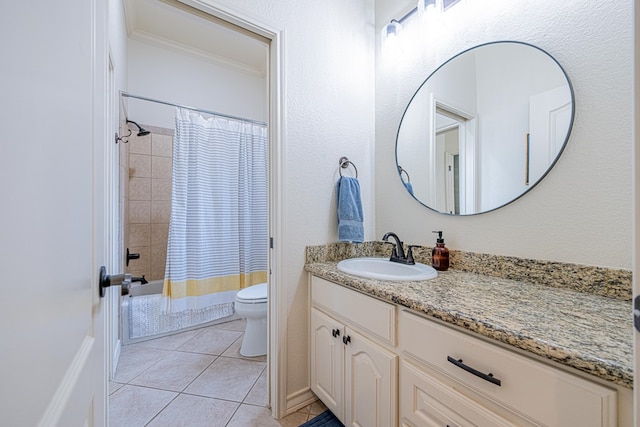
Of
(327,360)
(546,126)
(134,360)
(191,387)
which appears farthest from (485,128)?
(134,360)

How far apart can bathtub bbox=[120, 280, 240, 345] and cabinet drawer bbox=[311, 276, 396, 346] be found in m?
1.55

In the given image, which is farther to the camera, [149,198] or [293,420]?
[149,198]

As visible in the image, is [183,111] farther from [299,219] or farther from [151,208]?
[299,219]

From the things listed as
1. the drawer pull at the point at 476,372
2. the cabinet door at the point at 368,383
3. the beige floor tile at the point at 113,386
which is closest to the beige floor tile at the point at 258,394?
the cabinet door at the point at 368,383

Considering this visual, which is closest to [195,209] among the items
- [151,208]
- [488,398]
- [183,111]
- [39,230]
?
[151,208]

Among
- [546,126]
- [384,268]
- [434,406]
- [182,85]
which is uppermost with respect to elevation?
[182,85]

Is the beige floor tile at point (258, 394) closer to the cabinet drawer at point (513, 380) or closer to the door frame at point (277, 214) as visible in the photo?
the door frame at point (277, 214)

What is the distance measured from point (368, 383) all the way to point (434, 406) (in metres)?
0.30

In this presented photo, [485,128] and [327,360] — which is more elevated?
[485,128]

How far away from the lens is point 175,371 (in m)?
1.79

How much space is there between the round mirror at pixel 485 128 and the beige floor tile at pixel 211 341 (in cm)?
187

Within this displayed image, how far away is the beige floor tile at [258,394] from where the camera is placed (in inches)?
59.5

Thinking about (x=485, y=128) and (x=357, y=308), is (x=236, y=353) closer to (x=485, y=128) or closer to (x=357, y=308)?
(x=357, y=308)

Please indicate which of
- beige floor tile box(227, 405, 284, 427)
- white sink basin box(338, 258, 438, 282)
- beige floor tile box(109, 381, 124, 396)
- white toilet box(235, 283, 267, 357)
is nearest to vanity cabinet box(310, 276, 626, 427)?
white sink basin box(338, 258, 438, 282)
